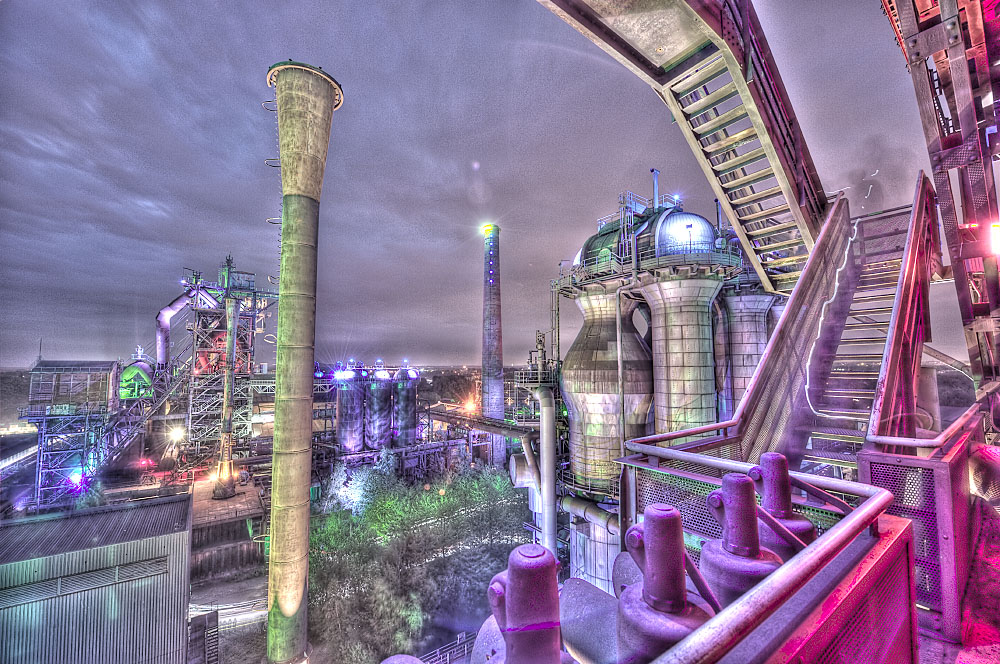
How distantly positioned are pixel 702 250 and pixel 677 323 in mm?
2789

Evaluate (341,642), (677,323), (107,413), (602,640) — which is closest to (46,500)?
(107,413)

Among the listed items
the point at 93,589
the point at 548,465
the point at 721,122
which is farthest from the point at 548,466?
the point at 93,589

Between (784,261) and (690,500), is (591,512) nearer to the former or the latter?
(784,261)

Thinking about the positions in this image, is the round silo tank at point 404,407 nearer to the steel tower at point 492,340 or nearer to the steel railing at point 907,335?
the steel tower at point 492,340

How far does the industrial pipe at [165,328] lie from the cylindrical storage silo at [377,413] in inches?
556

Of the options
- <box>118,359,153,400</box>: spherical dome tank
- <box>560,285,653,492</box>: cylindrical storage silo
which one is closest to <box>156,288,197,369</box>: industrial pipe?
<box>118,359,153,400</box>: spherical dome tank

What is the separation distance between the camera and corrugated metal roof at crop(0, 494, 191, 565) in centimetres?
865

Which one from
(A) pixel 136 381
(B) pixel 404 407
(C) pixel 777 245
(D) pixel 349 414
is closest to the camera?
(C) pixel 777 245

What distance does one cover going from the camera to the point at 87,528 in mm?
9516

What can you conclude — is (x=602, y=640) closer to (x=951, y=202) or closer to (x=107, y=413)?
(x=951, y=202)

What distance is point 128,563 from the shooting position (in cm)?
905

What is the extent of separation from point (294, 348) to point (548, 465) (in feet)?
33.3

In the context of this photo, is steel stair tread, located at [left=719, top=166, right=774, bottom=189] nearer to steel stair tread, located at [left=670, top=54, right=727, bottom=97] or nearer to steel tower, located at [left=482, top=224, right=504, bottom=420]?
steel stair tread, located at [left=670, top=54, right=727, bottom=97]

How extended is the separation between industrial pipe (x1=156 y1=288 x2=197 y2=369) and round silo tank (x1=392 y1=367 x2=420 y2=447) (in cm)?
1504
